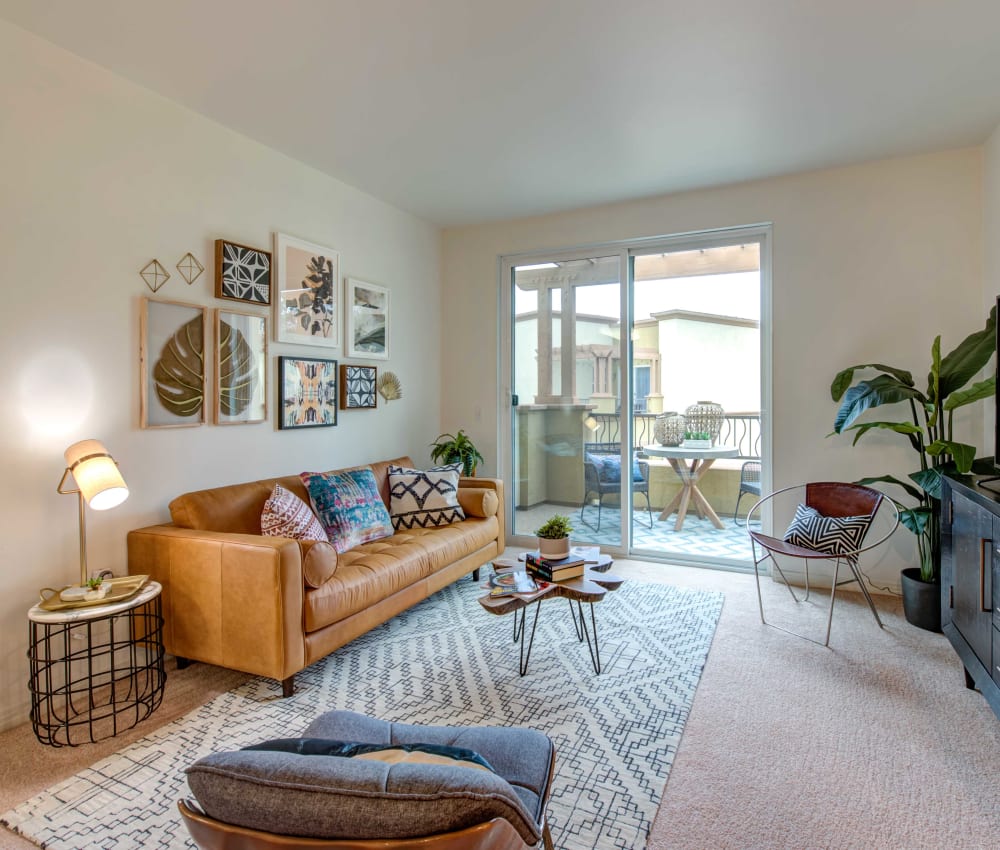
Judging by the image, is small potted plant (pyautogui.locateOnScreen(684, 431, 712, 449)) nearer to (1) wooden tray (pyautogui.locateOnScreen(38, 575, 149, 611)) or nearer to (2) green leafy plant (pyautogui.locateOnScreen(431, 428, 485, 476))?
(2) green leafy plant (pyautogui.locateOnScreen(431, 428, 485, 476))

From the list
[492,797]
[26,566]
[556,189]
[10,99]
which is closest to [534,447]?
[556,189]

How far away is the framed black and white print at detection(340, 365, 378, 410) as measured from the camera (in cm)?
396

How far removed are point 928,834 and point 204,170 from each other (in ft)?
13.1

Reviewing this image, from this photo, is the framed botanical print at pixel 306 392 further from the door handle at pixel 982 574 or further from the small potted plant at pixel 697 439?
the door handle at pixel 982 574

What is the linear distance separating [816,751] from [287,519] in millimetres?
2368

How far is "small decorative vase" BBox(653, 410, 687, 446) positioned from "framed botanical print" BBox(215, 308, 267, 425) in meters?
2.92

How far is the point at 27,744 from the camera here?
6.95 ft

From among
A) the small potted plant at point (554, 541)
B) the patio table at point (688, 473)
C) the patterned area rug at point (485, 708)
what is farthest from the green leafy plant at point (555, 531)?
the patio table at point (688, 473)

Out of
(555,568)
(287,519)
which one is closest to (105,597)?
(287,519)

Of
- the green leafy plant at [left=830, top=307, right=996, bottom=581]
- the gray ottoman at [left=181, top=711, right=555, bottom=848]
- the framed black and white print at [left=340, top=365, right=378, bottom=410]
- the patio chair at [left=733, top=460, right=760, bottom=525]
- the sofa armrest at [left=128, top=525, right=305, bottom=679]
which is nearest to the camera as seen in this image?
the gray ottoman at [left=181, top=711, right=555, bottom=848]

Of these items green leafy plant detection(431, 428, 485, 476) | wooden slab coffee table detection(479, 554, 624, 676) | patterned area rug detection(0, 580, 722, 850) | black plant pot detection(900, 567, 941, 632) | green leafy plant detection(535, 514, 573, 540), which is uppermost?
green leafy plant detection(431, 428, 485, 476)

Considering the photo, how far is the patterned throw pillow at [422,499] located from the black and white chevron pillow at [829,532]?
2056 mm

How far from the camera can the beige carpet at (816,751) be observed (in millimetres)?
1646

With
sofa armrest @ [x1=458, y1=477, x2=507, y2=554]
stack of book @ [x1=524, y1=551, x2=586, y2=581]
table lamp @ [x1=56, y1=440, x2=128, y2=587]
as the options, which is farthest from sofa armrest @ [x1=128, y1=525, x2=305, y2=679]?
sofa armrest @ [x1=458, y1=477, x2=507, y2=554]
